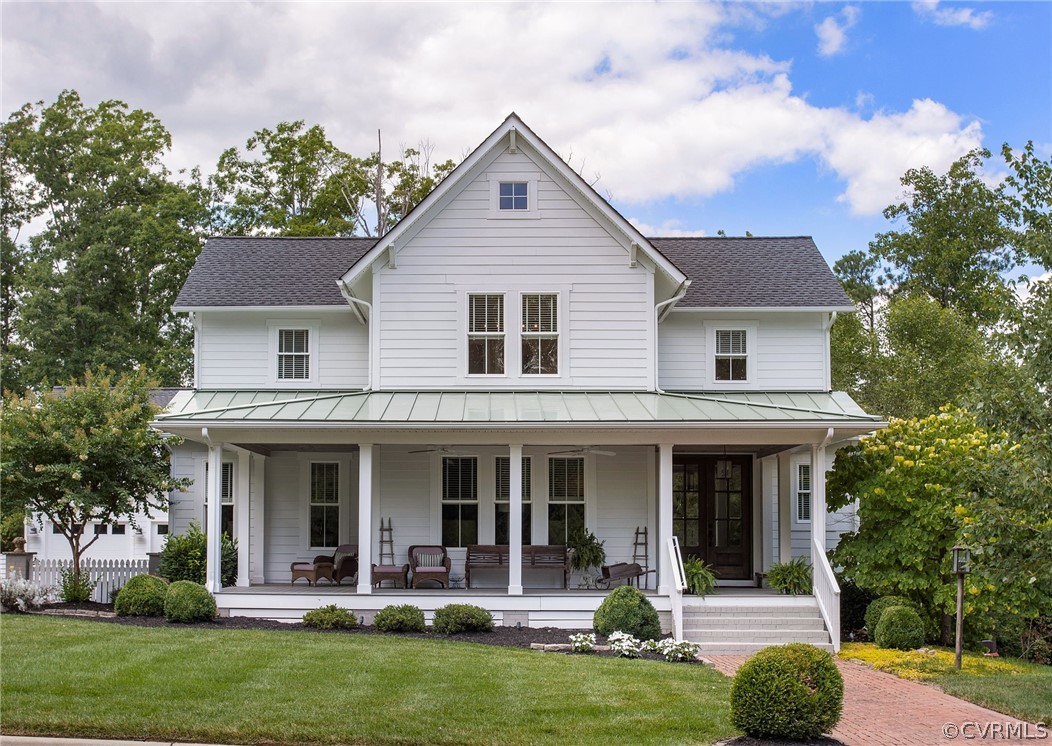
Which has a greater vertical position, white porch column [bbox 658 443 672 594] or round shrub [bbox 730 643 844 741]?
white porch column [bbox 658 443 672 594]

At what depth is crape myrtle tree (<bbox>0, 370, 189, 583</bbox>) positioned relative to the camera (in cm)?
1945

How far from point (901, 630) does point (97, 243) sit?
97.3 feet

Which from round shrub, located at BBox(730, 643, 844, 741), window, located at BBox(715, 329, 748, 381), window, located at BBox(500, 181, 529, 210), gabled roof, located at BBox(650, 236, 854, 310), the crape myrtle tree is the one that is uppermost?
window, located at BBox(500, 181, 529, 210)

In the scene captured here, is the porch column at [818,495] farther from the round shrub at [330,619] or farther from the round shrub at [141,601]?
the round shrub at [141,601]

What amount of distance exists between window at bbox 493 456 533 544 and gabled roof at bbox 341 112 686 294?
439cm

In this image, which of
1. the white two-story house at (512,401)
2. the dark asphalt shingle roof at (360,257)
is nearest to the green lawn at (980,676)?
the white two-story house at (512,401)

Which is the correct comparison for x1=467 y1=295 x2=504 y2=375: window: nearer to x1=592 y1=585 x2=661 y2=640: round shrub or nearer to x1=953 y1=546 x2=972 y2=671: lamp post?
x1=592 y1=585 x2=661 y2=640: round shrub

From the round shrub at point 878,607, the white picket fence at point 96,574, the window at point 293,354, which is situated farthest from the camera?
the window at point 293,354

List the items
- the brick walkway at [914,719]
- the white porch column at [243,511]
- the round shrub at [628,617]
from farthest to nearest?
1. the white porch column at [243,511]
2. the round shrub at [628,617]
3. the brick walkway at [914,719]

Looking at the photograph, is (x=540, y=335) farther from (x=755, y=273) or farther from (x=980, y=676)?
(x=980, y=676)

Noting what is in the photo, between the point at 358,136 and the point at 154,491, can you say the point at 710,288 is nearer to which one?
the point at 154,491

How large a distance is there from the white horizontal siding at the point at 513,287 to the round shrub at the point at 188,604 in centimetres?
495

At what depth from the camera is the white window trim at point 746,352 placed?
21359mm

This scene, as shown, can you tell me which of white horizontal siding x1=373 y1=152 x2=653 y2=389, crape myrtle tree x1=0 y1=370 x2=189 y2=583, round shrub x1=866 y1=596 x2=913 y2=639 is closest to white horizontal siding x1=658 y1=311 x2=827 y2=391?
white horizontal siding x1=373 y1=152 x2=653 y2=389
